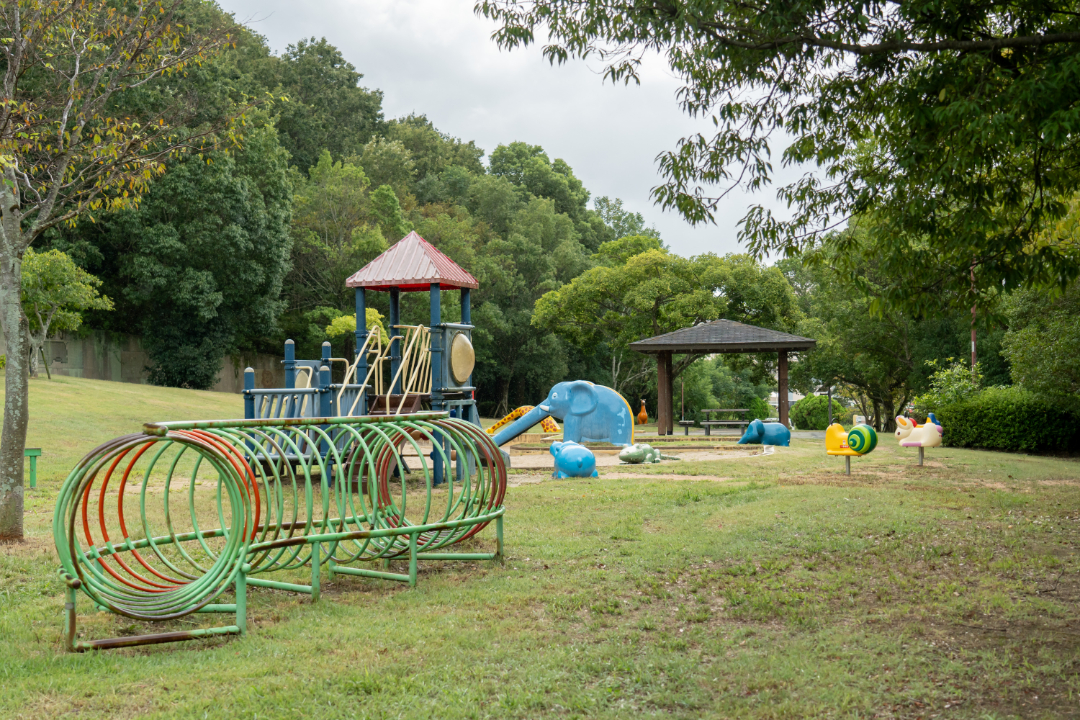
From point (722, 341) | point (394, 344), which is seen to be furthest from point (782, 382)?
point (394, 344)

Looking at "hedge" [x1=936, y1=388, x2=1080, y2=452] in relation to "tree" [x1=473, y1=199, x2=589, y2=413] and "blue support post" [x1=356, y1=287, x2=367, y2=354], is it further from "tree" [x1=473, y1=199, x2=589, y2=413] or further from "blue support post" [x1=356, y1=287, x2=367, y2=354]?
"tree" [x1=473, y1=199, x2=589, y2=413]

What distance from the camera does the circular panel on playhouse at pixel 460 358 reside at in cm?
1320

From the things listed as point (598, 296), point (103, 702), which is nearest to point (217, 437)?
point (103, 702)

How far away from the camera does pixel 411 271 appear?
13.8 m

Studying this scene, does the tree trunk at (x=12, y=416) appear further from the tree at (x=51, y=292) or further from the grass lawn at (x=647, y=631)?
the tree at (x=51, y=292)

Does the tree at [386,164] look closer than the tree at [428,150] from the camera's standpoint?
Yes

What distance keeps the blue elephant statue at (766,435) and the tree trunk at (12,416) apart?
52.5 feet

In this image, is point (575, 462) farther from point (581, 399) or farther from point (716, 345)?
point (716, 345)

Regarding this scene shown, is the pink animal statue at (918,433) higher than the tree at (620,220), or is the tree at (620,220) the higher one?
the tree at (620,220)

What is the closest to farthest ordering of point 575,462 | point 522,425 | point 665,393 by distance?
1. point 575,462
2. point 522,425
3. point 665,393

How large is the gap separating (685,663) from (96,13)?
7.99 metres

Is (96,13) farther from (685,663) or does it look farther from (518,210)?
(518,210)

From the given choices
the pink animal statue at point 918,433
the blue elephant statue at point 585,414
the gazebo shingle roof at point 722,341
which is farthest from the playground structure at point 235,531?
the gazebo shingle roof at point 722,341

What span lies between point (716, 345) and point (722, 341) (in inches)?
8.3
